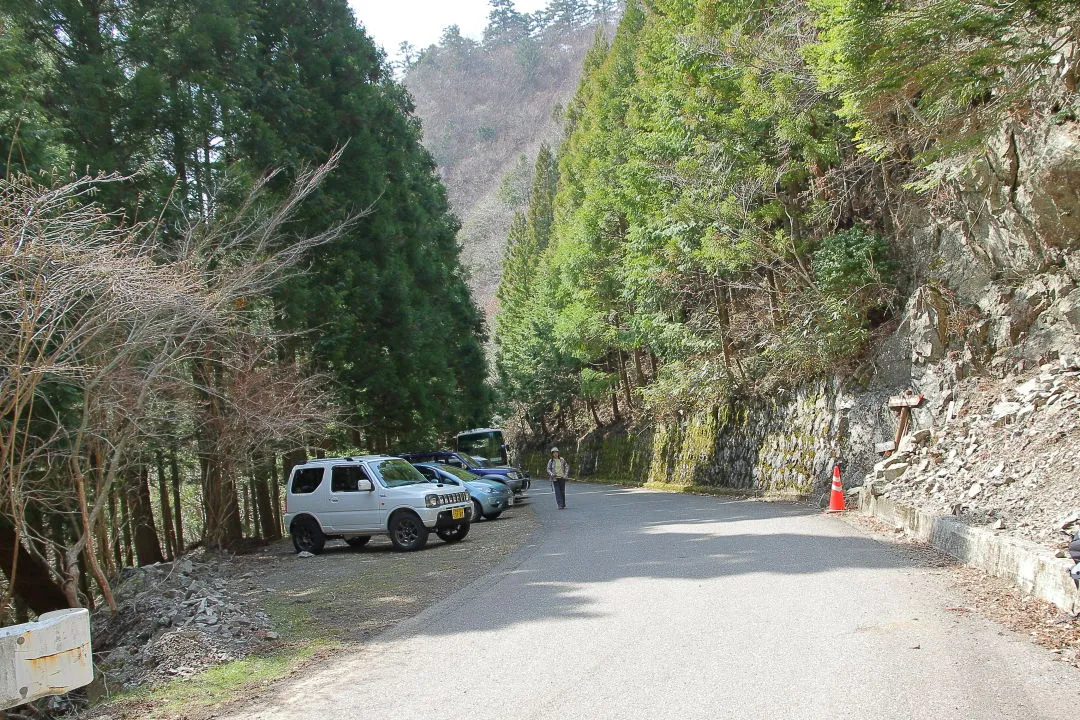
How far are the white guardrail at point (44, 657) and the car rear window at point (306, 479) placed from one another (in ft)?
37.7

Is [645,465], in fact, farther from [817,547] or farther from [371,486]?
[817,547]

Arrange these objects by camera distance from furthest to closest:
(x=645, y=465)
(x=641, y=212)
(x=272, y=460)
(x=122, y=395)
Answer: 1. (x=645, y=465)
2. (x=641, y=212)
3. (x=272, y=460)
4. (x=122, y=395)

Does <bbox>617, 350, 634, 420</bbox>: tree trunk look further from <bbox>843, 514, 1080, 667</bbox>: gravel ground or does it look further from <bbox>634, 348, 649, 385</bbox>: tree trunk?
<bbox>843, 514, 1080, 667</bbox>: gravel ground

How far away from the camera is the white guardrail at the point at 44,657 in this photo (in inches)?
210

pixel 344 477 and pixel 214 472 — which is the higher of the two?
pixel 214 472

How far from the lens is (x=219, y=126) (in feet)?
55.5

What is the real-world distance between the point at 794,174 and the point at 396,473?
1312cm

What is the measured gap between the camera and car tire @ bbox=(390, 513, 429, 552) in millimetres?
16203

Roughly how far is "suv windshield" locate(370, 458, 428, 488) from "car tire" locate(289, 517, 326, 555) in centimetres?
181

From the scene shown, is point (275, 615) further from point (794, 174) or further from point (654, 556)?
point (794, 174)

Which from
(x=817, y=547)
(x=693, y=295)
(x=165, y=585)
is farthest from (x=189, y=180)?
(x=693, y=295)

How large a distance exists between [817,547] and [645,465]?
26.8m

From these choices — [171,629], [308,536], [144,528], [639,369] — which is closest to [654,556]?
[171,629]

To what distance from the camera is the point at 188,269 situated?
37.9ft
